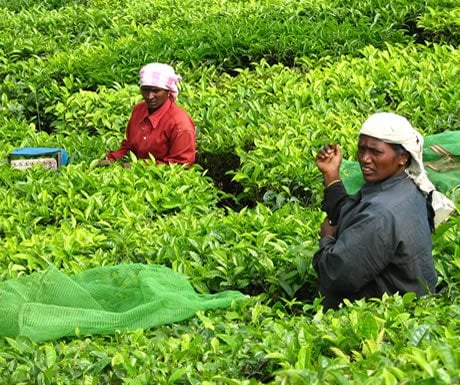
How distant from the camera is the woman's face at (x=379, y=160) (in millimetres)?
4605

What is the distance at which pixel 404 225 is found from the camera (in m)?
4.49

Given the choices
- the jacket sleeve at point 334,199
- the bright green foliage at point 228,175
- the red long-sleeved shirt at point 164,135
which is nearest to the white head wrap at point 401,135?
the jacket sleeve at point 334,199

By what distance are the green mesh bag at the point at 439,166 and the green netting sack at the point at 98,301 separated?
4.44ft

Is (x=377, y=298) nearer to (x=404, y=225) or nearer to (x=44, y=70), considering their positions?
(x=404, y=225)

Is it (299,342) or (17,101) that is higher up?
(299,342)

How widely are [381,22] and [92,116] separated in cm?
303

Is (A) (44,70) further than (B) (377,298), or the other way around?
(A) (44,70)

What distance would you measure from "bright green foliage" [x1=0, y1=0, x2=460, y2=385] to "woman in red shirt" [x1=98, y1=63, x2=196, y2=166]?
0.21 m

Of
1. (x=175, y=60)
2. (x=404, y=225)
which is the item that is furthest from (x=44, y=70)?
(x=404, y=225)

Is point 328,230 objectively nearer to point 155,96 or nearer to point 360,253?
point 360,253

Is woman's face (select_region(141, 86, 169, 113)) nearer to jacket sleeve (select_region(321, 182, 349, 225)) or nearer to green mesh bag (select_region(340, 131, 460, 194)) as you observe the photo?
green mesh bag (select_region(340, 131, 460, 194))

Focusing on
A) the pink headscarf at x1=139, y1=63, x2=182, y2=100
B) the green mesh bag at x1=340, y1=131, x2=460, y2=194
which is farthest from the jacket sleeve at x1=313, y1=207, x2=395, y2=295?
the pink headscarf at x1=139, y1=63, x2=182, y2=100

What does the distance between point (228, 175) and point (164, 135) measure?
0.60 metres

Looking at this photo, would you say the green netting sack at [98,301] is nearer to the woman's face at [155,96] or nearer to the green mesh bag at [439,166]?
the green mesh bag at [439,166]
